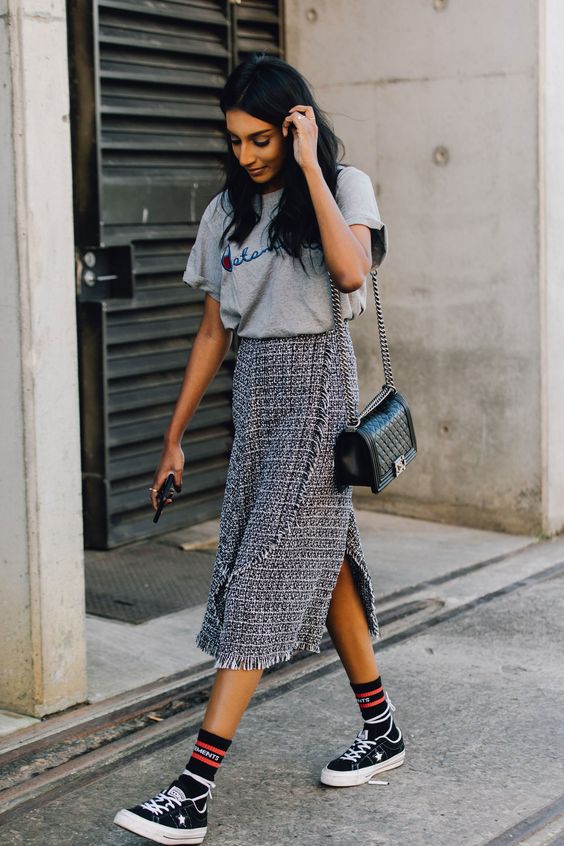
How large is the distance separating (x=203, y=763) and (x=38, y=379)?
4.57 ft

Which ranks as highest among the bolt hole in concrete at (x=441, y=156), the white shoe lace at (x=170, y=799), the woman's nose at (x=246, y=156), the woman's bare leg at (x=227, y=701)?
the bolt hole in concrete at (x=441, y=156)

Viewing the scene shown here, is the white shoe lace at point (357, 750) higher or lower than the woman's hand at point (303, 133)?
lower

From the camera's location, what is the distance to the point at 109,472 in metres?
6.34

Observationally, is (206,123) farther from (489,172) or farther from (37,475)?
(37,475)

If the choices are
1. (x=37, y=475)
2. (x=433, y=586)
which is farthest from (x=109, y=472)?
(x=37, y=475)

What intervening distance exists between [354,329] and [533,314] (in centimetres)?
106

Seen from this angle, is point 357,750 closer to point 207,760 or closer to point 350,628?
point 350,628

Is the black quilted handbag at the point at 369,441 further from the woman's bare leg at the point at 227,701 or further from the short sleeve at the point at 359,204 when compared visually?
the woman's bare leg at the point at 227,701

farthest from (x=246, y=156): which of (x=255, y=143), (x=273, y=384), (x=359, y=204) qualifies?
(x=273, y=384)

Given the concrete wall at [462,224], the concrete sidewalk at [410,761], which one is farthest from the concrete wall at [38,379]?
the concrete wall at [462,224]

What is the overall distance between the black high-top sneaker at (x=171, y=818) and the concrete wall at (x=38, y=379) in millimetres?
1049

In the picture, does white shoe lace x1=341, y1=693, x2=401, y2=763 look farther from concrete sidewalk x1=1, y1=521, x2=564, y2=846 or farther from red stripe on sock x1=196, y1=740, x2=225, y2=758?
red stripe on sock x1=196, y1=740, x2=225, y2=758

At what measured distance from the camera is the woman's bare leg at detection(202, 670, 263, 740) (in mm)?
3477

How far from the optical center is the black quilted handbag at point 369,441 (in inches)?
141
